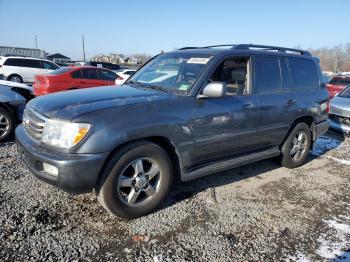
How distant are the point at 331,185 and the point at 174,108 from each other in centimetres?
303

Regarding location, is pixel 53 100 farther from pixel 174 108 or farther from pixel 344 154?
pixel 344 154

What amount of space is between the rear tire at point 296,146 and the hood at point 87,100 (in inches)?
101

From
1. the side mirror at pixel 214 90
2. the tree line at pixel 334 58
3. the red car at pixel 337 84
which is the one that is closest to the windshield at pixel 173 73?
the side mirror at pixel 214 90

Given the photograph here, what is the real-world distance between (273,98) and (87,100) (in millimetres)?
2711

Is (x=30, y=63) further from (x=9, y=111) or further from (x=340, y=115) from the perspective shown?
(x=340, y=115)

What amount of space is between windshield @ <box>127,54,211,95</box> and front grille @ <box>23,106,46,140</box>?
1434 millimetres

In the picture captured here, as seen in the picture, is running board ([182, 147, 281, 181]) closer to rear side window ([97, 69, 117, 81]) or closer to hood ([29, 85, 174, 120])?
hood ([29, 85, 174, 120])

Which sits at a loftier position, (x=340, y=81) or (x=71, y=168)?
(x=71, y=168)

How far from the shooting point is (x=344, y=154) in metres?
6.83

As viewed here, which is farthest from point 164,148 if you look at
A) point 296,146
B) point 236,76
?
point 296,146

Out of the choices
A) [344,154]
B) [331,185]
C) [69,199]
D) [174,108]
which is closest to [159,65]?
[174,108]

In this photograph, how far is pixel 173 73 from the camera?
4309mm

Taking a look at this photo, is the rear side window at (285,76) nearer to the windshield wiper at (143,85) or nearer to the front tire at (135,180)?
the windshield wiper at (143,85)

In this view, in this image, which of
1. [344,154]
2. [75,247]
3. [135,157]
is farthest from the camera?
[344,154]
